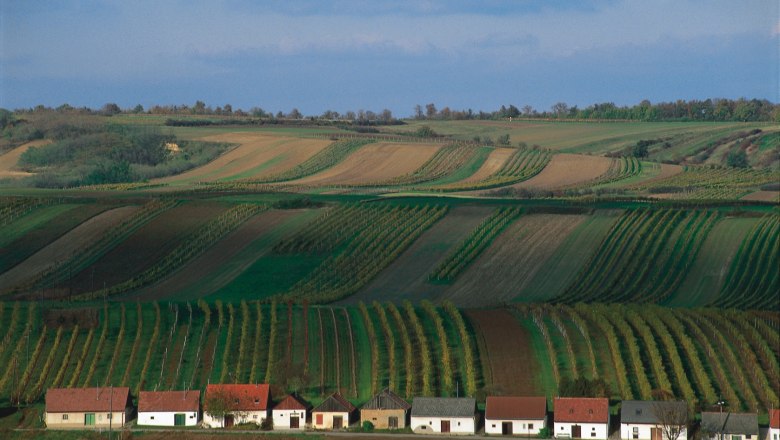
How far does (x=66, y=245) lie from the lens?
104 m

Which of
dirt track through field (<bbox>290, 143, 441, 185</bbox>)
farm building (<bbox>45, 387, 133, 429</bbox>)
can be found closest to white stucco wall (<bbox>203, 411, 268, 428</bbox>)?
farm building (<bbox>45, 387, 133, 429</bbox>)

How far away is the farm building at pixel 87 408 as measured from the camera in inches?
2618

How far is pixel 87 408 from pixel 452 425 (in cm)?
1669

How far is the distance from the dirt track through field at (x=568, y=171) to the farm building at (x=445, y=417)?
6856 cm

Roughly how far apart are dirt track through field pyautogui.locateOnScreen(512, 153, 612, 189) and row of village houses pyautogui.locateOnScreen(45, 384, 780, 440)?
68.8m

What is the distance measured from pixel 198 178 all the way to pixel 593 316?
3110 inches

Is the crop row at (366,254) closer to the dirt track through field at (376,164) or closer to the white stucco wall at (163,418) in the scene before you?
the white stucco wall at (163,418)

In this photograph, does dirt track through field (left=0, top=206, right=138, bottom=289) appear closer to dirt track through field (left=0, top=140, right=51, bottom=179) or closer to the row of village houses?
the row of village houses

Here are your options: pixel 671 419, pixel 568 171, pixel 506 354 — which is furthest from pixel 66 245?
pixel 568 171

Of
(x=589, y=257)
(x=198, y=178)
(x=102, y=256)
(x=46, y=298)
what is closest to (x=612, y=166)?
(x=198, y=178)

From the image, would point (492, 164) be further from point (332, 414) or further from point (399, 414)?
point (332, 414)

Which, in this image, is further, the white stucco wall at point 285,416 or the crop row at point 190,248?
the crop row at point 190,248

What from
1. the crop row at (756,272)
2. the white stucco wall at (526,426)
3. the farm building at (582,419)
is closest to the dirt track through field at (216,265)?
the white stucco wall at (526,426)

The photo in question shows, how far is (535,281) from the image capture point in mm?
92688
